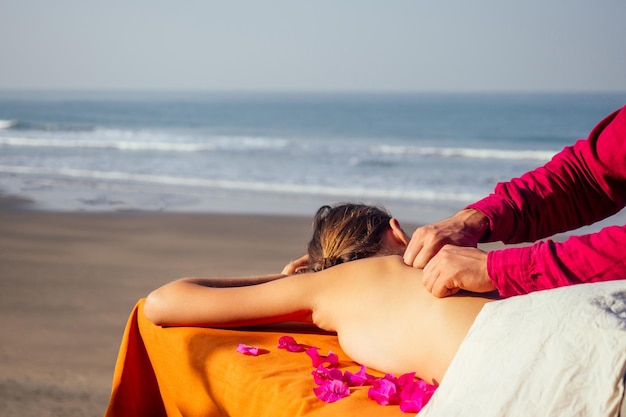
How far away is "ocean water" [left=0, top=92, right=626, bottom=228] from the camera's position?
10.5 metres

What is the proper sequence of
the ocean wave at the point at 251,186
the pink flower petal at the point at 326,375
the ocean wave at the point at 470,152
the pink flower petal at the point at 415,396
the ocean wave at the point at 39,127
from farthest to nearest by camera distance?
the ocean wave at the point at 39,127 → the ocean wave at the point at 470,152 → the ocean wave at the point at 251,186 → the pink flower petal at the point at 326,375 → the pink flower petal at the point at 415,396

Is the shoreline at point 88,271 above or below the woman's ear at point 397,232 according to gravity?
below

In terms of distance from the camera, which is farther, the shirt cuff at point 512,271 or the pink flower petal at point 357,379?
the pink flower petal at point 357,379

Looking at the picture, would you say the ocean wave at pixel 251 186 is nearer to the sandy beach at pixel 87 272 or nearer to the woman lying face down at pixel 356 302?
the sandy beach at pixel 87 272

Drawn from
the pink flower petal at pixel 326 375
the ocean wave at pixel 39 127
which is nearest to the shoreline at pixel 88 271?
the pink flower petal at pixel 326 375

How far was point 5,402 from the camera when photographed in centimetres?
347

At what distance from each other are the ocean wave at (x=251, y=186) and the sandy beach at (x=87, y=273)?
270cm

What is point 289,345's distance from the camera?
8.78 ft

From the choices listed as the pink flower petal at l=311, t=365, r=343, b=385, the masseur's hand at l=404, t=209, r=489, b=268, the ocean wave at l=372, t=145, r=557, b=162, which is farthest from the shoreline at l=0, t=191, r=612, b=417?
the ocean wave at l=372, t=145, r=557, b=162

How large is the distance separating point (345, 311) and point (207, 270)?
3.89m

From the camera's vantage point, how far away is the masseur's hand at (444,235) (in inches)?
97.5

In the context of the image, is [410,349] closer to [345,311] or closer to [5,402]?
[345,311]

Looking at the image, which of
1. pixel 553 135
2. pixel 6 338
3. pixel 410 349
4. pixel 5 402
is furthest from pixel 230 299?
pixel 553 135

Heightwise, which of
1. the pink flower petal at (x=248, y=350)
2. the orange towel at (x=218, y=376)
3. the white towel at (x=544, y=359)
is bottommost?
the orange towel at (x=218, y=376)
